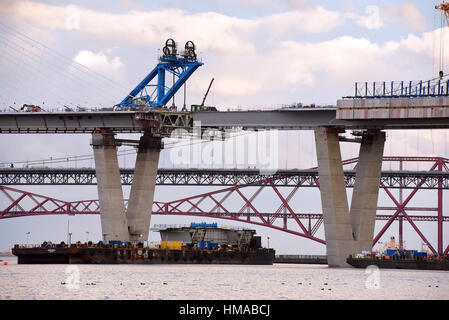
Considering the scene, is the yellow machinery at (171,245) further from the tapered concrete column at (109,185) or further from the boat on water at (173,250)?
the tapered concrete column at (109,185)

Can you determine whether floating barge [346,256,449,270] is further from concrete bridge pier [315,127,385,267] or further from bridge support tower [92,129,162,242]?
bridge support tower [92,129,162,242]

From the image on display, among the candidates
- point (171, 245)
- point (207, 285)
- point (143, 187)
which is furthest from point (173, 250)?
point (207, 285)

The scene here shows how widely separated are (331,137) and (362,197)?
431 inches

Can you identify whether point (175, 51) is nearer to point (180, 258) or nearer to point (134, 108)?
point (134, 108)

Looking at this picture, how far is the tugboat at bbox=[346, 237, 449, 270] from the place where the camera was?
501 feet

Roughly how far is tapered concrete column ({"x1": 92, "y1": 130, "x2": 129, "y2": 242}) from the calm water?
28.4m

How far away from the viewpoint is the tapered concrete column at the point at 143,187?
17125cm

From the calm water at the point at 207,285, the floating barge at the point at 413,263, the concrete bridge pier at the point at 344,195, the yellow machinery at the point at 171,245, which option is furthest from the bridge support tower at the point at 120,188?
the floating barge at the point at 413,263

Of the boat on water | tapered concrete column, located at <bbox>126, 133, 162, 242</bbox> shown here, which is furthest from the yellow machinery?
tapered concrete column, located at <bbox>126, 133, 162, 242</bbox>

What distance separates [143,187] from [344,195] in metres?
36.1

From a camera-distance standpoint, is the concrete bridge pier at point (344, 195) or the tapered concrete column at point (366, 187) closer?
the concrete bridge pier at point (344, 195)

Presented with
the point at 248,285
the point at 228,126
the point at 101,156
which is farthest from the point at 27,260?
the point at 248,285

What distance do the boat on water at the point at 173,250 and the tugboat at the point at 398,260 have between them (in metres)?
25.7

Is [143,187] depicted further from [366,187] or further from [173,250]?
[366,187]
